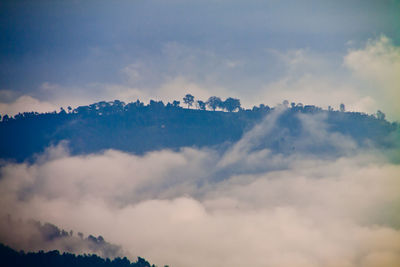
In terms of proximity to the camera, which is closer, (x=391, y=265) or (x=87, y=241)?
(x=391, y=265)

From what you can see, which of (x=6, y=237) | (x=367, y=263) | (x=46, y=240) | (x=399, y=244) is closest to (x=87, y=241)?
(x=46, y=240)

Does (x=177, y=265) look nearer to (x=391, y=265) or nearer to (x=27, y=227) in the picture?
(x=27, y=227)

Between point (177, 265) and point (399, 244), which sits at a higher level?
point (399, 244)

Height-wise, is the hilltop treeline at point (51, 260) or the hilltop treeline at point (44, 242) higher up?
the hilltop treeline at point (44, 242)

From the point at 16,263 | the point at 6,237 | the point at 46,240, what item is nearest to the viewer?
the point at 16,263

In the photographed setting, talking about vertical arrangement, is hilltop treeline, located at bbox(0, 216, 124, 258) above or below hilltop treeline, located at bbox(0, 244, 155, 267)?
above

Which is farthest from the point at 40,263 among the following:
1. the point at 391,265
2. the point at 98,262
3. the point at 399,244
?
the point at 399,244

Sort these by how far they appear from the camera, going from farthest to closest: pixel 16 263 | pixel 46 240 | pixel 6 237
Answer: pixel 46 240 → pixel 6 237 → pixel 16 263

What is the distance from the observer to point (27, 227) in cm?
19888

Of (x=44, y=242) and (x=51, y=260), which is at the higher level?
(x=44, y=242)

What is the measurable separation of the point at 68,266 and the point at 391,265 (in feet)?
386

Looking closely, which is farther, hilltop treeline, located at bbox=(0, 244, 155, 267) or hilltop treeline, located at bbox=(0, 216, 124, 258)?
hilltop treeline, located at bbox=(0, 216, 124, 258)

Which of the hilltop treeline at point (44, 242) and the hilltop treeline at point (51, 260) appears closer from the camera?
the hilltop treeline at point (51, 260)

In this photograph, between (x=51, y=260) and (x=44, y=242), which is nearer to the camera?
(x=51, y=260)
